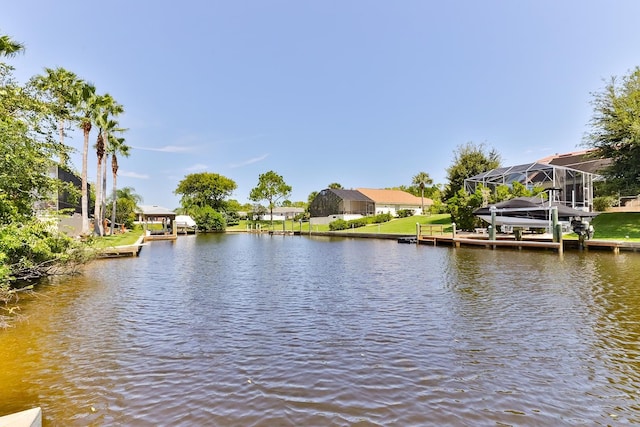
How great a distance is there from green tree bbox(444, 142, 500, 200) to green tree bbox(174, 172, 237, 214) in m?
46.7

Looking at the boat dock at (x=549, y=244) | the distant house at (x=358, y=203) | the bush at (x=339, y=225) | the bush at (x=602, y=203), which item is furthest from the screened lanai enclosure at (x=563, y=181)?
the distant house at (x=358, y=203)

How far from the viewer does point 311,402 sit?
4957 millimetres

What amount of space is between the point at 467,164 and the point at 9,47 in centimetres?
4445

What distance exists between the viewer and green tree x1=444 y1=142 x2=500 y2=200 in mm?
47388

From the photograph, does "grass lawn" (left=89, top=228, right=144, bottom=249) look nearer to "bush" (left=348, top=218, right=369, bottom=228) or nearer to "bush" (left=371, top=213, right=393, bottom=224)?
"bush" (left=348, top=218, right=369, bottom=228)

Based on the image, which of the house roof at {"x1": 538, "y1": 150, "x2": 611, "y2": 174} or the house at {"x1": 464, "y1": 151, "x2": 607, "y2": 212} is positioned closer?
the house at {"x1": 464, "y1": 151, "x2": 607, "y2": 212}

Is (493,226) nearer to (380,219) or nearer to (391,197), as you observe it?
(380,219)

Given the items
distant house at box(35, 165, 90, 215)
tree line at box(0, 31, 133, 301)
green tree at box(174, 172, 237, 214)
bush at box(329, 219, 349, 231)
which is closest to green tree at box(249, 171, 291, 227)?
green tree at box(174, 172, 237, 214)

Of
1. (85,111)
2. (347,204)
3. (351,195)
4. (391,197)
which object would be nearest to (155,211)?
(85,111)

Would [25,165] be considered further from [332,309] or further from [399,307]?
[399,307]

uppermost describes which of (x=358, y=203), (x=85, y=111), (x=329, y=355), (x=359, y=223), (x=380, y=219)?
(x=85, y=111)

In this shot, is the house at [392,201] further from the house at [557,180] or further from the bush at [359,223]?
the house at [557,180]

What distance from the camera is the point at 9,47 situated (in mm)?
13289

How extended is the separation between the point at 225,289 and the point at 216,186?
6859 centimetres
